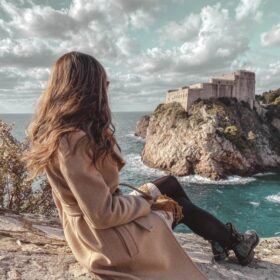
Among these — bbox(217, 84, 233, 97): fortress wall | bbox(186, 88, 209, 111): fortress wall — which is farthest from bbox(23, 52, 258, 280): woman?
bbox(217, 84, 233, 97): fortress wall

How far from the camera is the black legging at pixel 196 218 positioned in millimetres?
4242

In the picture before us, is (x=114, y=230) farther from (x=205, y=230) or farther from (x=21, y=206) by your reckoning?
(x=21, y=206)

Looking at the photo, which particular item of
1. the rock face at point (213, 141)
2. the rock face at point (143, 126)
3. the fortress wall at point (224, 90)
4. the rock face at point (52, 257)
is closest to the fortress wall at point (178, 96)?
the rock face at point (213, 141)

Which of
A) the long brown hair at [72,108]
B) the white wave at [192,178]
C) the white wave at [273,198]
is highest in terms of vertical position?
the long brown hair at [72,108]

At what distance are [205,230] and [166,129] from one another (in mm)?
58305

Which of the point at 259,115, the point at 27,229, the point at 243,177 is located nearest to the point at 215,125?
the point at 243,177

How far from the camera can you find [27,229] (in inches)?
212

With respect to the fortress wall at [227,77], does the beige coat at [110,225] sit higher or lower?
lower

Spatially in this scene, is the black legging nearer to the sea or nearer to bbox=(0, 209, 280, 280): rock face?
bbox=(0, 209, 280, 280): rock face

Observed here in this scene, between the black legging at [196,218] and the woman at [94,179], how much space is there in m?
0.94

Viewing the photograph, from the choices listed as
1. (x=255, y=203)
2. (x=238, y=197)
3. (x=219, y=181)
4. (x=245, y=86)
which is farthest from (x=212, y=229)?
(x=245, y=86)

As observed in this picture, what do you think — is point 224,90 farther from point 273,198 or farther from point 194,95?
point 273,198

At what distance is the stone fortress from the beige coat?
6389 cm

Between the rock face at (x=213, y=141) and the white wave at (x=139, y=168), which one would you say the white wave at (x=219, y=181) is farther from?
the white wave at (x=139, y=168)
